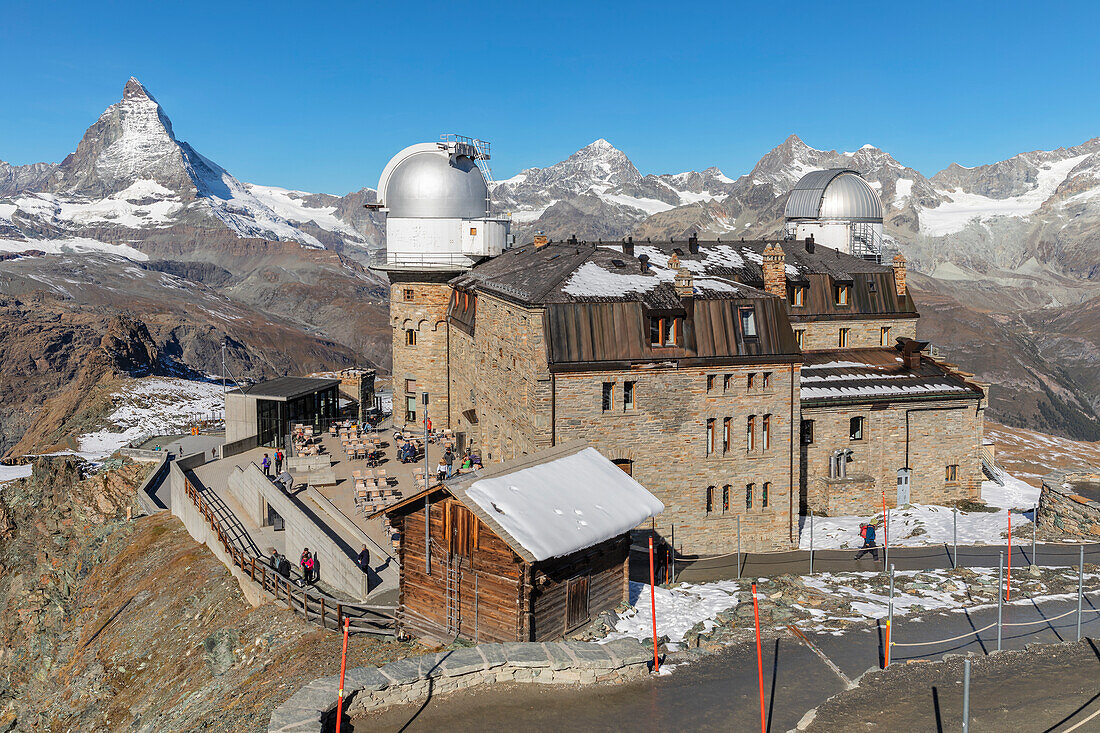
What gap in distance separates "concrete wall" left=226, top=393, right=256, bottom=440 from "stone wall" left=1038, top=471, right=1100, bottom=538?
38015 mm

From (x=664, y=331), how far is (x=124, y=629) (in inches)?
906

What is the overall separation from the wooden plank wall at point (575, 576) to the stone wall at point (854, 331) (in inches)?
989

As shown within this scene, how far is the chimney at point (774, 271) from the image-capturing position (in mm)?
40938

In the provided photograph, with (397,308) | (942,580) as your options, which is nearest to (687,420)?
(942,580)

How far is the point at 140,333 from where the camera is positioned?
127688 mm

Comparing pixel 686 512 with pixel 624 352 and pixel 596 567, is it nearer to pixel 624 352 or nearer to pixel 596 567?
pixel 624 352

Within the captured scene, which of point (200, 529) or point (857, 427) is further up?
point (857, 427)

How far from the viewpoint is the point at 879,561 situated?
30.4 m

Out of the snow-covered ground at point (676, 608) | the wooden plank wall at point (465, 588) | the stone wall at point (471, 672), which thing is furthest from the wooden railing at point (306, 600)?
the snow-covered ground at point (676, 608)

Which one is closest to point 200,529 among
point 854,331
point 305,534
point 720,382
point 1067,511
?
point 305,534

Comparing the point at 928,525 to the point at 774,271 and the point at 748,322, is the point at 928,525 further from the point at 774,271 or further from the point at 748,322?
the point at 774,271

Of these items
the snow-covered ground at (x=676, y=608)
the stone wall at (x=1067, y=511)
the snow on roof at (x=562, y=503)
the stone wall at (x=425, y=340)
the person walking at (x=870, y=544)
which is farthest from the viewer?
the stone wall at (x=425, y=340)

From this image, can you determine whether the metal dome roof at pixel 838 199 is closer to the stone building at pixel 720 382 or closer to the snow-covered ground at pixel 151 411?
the stone building at pixel 720 382

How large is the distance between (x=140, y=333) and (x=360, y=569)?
373 ft
